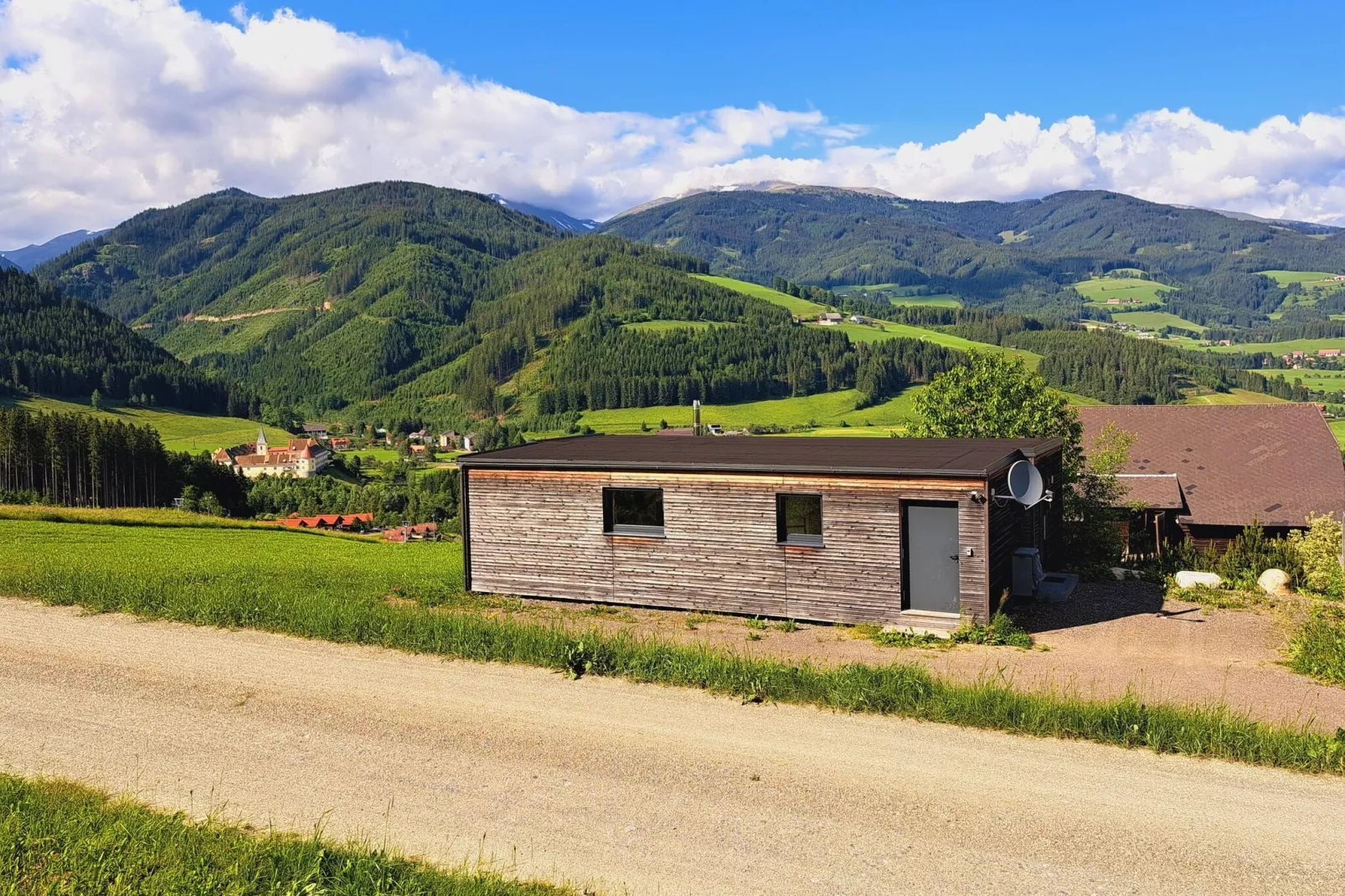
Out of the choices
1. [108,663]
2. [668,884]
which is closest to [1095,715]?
[668,884]

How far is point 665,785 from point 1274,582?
723 inches

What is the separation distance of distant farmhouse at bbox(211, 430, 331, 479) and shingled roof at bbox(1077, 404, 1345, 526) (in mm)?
122256

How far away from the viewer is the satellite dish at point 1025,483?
17.2 metres

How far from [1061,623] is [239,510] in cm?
9438

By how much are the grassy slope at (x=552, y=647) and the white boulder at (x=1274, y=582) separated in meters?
11.5

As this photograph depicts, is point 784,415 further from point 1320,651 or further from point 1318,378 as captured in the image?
point 1320,651

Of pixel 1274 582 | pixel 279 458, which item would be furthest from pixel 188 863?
pixel 279 458

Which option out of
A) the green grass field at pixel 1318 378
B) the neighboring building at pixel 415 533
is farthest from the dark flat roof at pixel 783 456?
the green grass field at pixel 1318 378

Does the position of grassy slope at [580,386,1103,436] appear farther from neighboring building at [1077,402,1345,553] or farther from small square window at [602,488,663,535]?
small square window at [602,488,663,535]

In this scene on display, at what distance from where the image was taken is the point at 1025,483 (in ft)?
57.2

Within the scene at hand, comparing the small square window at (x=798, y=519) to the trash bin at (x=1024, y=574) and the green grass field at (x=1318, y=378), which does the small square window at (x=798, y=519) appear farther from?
the green grass field at (x=1318, y=378)

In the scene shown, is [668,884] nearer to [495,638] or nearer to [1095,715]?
[1095,715]

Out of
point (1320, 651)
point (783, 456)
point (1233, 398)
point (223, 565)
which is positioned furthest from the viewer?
point (1233, 398)

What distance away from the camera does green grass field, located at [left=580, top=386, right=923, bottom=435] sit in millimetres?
149125
